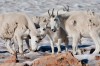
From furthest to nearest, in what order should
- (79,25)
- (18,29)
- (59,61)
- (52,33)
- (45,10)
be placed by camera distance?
(45,10), (52,33), (18,29), (79,25), (59,61)

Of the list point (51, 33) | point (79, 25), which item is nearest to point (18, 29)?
point (51, 33)

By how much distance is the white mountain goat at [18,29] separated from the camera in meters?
15.7

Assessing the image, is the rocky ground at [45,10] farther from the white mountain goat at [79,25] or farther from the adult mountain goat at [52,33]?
the white mountain goat at [79,25]

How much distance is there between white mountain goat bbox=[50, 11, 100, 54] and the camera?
14.9m

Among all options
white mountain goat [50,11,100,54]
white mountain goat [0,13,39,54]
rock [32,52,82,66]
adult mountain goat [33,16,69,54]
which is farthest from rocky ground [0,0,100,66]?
white mountain goat [50,11,100,54]

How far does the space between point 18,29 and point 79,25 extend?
8.39ft

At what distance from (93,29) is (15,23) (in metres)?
3.31

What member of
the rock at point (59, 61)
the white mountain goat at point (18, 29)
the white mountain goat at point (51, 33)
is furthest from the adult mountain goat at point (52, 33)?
the rock at point (59, 61)

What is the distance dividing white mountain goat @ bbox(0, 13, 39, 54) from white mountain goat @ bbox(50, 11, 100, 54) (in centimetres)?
109

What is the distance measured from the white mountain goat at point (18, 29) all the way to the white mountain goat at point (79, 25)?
3.58 ft

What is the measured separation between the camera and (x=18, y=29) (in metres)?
15.6

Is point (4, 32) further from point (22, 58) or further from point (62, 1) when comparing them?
point (62, 1)

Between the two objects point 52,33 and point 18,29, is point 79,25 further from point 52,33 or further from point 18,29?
point 18,29

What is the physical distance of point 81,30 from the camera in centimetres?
1523
